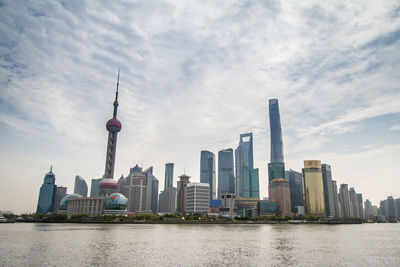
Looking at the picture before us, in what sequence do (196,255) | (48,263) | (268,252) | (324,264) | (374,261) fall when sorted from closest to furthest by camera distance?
(48,263) < (324,264) < (374,261) < (196,255) < (268,252)

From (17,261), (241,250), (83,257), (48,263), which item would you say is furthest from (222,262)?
(17,261)

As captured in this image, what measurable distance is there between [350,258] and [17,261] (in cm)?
5628

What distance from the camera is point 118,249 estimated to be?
201 feet

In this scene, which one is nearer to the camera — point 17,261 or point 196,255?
point 17,261

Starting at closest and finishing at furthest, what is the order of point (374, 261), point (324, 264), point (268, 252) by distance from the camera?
point (324, 264) → point (374, 261) → point (268, 252)

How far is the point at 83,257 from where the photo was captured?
5056cm

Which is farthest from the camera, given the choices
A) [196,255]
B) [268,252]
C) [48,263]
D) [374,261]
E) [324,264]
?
[268,252]

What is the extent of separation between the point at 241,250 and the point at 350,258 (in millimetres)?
20313

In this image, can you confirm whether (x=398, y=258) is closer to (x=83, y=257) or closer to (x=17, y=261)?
(x=83, y=257)

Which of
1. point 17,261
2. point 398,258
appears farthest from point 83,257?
point 398,258

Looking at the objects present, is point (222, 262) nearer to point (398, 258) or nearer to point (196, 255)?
point (196, 255)

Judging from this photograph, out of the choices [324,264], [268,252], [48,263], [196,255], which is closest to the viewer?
[48,263]

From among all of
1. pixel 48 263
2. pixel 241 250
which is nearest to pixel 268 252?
pixel 241 250

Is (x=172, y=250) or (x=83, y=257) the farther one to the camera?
(x=172, y=250)
